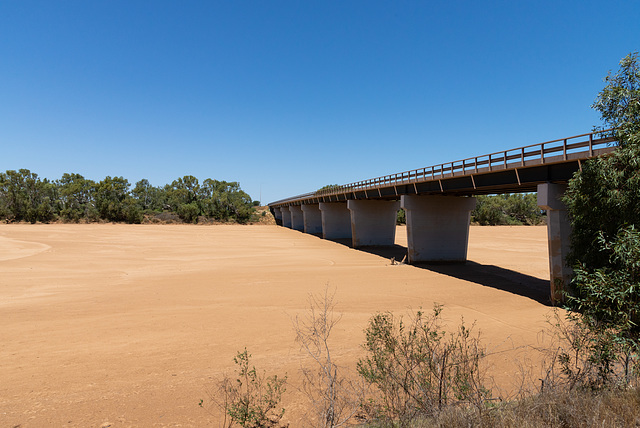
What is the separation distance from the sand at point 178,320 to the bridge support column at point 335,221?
2662 cm

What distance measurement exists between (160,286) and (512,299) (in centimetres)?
1896

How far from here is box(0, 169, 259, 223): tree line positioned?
93.0 meters

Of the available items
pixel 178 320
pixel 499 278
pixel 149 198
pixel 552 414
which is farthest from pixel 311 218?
pixel 149 198

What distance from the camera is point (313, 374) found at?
8.99 meters

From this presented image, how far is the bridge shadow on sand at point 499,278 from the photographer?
19766mm

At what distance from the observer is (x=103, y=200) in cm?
9831

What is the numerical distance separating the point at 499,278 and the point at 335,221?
111 feet

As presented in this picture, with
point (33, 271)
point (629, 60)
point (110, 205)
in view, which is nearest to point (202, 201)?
point (110, 205)

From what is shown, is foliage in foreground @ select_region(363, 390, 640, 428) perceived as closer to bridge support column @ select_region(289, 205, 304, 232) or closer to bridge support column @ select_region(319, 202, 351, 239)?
bridge support column @ select_region(319, 202, 351, 239)

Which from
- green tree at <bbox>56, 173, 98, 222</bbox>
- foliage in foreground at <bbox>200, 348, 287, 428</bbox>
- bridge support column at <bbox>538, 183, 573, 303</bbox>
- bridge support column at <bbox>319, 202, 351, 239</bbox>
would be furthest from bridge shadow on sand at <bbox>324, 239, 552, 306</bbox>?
green tree at <bbox>56, 173, 98, 222</bbox>

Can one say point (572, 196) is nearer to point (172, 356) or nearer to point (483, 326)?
point (483, 326)

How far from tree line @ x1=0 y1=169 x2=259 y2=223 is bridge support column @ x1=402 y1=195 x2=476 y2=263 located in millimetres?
82813

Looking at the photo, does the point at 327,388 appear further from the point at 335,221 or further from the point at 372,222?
the point at 335,221

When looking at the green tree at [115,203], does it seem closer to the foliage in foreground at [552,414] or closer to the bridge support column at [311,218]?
the bridge support column at [311,218]
